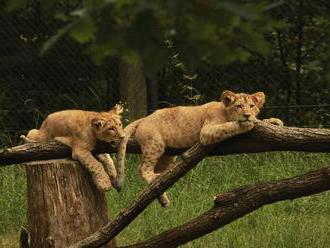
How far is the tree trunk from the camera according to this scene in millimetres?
8828

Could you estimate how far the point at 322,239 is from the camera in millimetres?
6531

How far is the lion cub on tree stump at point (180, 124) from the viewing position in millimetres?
5598

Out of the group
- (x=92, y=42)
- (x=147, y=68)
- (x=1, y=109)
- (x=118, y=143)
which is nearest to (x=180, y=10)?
(x=147, y=68)

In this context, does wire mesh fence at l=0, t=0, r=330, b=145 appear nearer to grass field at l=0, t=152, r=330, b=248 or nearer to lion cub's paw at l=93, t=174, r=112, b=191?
grass field at l=0, t=152, r=330, b=248

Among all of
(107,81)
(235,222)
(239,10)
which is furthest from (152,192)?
(107,81)

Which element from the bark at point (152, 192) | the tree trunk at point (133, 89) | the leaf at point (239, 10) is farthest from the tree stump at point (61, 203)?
the leaf at point (239, 10)

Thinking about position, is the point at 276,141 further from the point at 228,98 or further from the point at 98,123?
the point at 98,123

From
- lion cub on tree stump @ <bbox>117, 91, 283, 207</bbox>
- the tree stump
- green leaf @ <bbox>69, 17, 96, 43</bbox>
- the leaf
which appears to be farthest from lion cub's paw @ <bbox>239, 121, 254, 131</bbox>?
the leaf

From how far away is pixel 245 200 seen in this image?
17.0 feet

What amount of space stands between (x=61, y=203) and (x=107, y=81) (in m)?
3.56

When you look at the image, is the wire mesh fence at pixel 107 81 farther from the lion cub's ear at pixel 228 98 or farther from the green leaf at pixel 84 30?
the green leaf at pixel 84 30

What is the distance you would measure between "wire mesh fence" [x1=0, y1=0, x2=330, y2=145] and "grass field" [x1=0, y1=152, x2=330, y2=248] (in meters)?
0.71

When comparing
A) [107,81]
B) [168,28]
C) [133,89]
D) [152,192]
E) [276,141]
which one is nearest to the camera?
[168,28]

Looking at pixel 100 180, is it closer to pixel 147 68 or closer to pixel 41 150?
pixel 41 150
